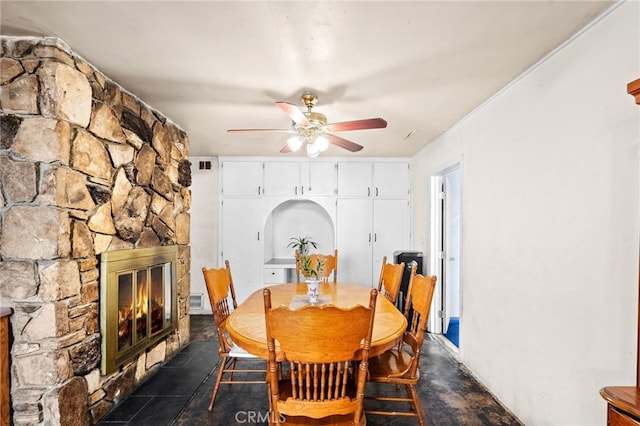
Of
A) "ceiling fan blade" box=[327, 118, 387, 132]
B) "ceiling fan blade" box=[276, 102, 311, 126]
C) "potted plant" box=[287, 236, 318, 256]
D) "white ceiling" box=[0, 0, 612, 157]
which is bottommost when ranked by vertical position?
"potted plant" box=[287, 236, 318, 256]

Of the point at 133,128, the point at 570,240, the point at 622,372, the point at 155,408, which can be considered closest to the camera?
the point at 622,372

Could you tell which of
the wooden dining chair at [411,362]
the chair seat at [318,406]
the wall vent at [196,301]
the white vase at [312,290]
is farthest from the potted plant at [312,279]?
the wall vent at [196,301]

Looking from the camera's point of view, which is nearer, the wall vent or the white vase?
the white vase

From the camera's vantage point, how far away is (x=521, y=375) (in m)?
2.22

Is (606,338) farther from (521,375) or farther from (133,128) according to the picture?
(133,128)

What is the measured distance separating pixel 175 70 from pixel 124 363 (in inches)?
85.3

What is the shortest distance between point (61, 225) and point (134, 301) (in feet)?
3.26

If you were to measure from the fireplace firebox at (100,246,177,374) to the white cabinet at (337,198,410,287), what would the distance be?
2525mm

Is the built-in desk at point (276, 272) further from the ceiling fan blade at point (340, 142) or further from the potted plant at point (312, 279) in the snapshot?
the ceiling fan blade at point (340, 142)

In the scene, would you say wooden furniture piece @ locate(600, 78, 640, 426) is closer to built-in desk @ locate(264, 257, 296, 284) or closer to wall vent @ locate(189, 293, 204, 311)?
built-in desk @ locate(264, 257, 296, 284)

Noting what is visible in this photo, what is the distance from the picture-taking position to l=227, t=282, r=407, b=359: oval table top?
5.68 feet

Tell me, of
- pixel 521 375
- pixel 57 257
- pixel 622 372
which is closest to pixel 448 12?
pixel 622 372

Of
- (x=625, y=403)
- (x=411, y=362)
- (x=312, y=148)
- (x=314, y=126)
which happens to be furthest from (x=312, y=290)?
(x=625, y=403)

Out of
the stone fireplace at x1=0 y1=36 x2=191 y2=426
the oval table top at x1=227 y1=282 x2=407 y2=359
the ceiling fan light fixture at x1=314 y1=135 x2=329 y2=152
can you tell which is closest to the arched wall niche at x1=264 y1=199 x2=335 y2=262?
the oval table top at x1=227 y1=282 x2=407 y2=359
